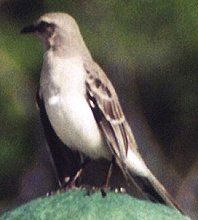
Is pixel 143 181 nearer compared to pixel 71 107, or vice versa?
pixel 71 107

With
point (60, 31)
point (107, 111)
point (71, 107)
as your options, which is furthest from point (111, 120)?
point (60, 31)

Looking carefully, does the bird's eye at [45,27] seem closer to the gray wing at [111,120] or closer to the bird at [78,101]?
the bird at [78,101]

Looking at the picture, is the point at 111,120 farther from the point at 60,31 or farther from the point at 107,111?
the point at 60,31

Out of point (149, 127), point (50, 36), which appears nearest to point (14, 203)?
point (149, 127)

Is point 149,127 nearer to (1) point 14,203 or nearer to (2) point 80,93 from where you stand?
(1) point 14,203

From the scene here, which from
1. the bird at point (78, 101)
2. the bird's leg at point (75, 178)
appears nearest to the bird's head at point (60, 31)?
the bird at point (78, 101)

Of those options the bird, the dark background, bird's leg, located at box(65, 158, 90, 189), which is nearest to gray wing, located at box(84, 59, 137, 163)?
the bird
